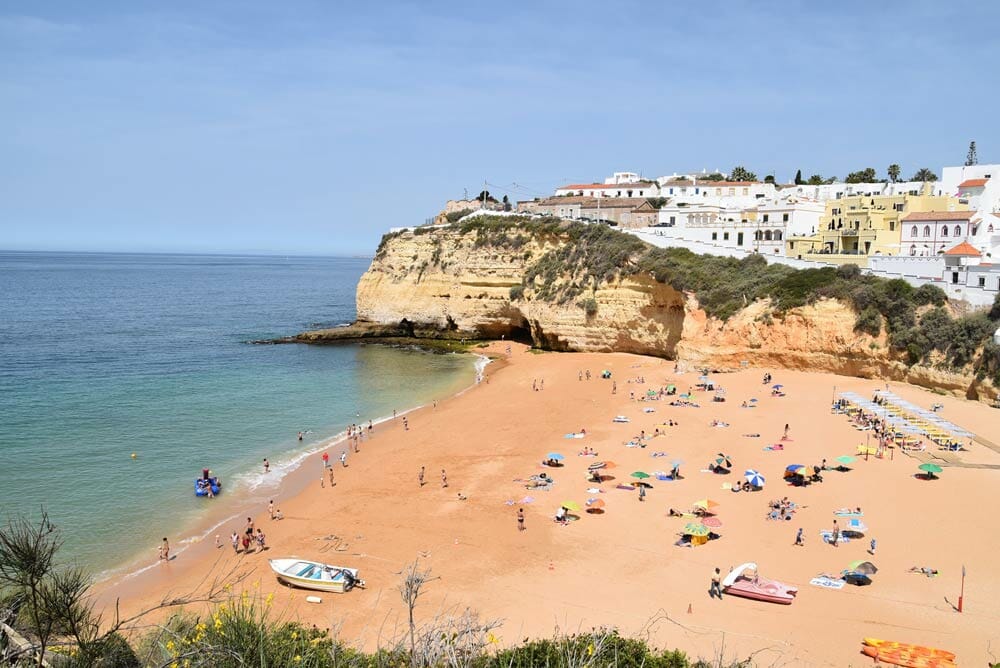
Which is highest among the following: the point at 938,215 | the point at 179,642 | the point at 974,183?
the point at 974,183

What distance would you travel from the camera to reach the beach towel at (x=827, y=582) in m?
14.3

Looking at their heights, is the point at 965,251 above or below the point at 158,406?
above

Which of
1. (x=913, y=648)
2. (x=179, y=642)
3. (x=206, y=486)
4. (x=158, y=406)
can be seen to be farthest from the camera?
(x=158, y=406)

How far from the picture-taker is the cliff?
31.6 metres

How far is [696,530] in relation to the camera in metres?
16.6

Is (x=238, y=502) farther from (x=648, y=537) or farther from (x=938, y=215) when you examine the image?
(x=938, y=215)

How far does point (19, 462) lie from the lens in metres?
23.3

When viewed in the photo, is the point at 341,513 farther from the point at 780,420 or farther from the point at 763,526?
the point at 780,420

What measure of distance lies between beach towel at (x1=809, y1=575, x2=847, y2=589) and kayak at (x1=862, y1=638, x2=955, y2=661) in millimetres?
2069

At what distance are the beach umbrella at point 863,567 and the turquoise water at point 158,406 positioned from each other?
676 inches

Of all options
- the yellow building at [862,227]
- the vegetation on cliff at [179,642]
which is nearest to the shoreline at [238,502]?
the vegetation on cliff at [179,642]

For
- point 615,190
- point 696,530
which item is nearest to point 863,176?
point 615,190

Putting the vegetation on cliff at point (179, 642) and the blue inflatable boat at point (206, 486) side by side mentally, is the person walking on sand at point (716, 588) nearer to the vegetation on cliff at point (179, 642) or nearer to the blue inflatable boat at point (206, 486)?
the vegetation on cliff at point (179, 642)

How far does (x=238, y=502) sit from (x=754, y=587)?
1528 centimetres
